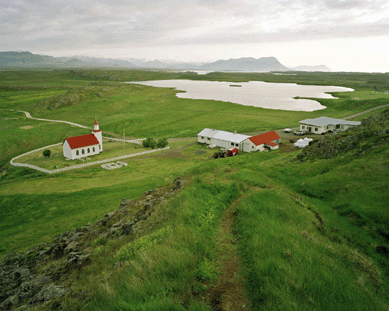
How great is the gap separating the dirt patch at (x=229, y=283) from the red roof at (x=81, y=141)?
4771 centimetres

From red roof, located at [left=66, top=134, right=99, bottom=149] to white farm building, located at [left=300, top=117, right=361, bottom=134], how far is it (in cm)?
4890

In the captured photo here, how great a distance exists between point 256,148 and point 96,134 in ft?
113

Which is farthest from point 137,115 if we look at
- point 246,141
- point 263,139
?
point 263,139

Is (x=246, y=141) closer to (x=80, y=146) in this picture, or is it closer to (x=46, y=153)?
(x=80, y=146)

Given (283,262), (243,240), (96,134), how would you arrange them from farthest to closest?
(96,134) < (243,240) < (283,262)

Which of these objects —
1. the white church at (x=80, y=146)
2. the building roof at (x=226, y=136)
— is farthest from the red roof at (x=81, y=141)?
the building roof at (x=226, y=136)

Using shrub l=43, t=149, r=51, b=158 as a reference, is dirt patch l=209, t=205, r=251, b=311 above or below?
above

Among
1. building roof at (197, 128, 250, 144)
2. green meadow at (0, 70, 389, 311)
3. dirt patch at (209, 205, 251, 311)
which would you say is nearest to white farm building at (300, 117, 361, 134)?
building roof at (197, 128, 250, 144)

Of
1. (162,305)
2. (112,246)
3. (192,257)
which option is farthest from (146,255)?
(112,246)

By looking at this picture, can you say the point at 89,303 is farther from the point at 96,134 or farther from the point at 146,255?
the point at 96,134

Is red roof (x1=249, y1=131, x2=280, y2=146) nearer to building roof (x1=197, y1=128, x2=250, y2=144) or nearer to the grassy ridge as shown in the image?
building roof (x1=197, y1=128, x2=250, y2=144)

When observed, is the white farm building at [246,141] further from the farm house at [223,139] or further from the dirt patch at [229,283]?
the dirt patch at [229,283]

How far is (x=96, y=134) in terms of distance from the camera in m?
55.7

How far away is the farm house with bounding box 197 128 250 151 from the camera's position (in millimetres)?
51219
